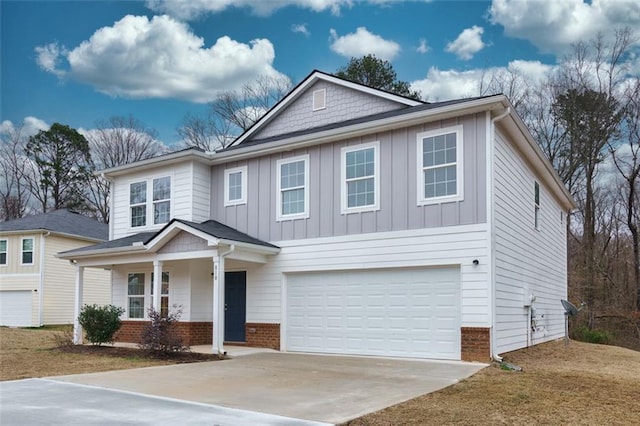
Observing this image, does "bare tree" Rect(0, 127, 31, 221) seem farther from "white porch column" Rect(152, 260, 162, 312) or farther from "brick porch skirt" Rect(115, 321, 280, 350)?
"white porch column" Rect(152, 260, 162, 312)

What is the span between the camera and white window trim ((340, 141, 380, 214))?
13383 millimetres

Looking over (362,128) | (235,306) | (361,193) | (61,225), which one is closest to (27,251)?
(61,225)

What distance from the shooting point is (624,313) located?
28.0 metres

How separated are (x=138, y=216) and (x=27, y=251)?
11.6 m

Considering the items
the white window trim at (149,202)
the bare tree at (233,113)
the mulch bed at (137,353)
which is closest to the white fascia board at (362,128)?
the white window trim at (149,202)

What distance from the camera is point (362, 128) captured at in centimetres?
1345

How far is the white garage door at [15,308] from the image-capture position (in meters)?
25.8

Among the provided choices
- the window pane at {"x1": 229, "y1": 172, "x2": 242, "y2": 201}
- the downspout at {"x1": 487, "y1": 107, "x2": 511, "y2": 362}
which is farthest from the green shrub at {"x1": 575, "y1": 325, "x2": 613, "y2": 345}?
the window pane at {"x1": 229, "y1": 172, "x2": 242, "y2": 201}

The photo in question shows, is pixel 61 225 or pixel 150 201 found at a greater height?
pixel 150 201

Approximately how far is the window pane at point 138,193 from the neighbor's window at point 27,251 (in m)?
11.1

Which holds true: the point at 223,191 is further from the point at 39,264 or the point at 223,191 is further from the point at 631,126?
the point at 631,126

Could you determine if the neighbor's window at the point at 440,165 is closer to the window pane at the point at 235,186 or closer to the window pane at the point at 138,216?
the window pane at the point at 235,186

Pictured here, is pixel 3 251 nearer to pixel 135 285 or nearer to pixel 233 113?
pixel 135 285

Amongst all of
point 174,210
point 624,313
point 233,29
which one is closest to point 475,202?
point 174,210
